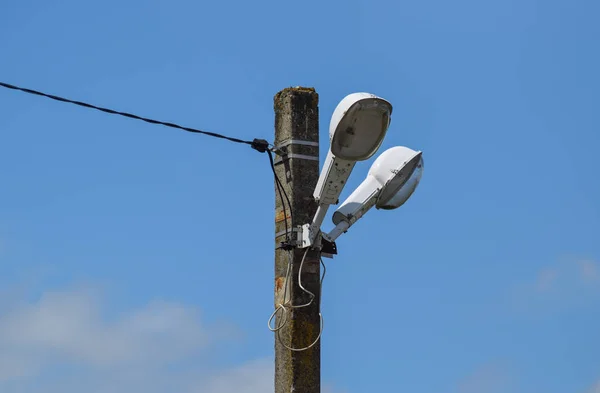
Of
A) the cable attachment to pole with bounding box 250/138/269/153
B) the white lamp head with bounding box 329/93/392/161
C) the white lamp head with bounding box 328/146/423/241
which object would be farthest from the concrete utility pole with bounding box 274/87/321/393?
the white lamp head with bounding box 329/93/392/161

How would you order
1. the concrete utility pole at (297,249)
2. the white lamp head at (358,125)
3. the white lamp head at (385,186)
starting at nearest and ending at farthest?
the white lamp head at (358,125) → the concrete utility pole at (297,249) → the white lamp head at (385,186)

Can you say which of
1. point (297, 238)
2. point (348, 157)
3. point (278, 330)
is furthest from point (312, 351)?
point (348, 157)

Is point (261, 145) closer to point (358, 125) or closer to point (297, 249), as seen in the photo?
point (297, 249)


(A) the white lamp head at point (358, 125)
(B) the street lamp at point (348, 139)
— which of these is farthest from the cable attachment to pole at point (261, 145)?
(A) the white lamp head at point (358, 125)

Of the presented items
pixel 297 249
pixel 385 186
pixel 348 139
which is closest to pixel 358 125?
pixel 348 139

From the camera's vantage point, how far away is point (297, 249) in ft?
24.4

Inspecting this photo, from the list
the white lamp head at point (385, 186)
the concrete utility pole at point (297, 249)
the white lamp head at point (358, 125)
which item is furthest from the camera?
the white lamp head at point (385, 186)

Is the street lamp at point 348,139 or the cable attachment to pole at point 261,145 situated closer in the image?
the street lamp at point 348,139

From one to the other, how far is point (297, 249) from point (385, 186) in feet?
2.37

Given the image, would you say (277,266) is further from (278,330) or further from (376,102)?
(376,102)

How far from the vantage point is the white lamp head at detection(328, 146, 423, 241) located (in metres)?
7.61

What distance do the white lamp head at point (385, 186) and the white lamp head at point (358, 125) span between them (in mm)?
595

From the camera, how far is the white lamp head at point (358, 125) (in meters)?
6.82

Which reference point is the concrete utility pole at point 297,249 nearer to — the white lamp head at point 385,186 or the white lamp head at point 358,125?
the white lamp head at point 385,186
